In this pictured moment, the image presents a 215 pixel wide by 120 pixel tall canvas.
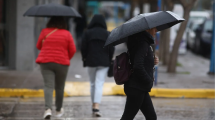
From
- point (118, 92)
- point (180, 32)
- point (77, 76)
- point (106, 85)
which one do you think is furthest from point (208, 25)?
point (118, 92)

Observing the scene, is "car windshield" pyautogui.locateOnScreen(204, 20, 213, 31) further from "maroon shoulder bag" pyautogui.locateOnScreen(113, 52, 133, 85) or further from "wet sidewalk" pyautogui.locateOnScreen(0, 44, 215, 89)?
"maroon shoulder bag" pyautogui.locateOnScreen(113, 52, 133, 85)

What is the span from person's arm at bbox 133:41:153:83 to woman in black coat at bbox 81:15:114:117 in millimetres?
2284

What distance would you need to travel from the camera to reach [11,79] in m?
9.50

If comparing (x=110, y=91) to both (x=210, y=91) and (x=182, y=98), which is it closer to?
(x=182, y=98)

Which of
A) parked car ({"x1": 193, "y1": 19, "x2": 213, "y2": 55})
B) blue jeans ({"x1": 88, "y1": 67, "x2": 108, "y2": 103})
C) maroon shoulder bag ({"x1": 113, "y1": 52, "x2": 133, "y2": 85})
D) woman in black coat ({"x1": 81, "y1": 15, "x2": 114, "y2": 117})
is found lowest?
parked car ({"x1": 193, "y1": 19, "x2": 213, "y2": 55})

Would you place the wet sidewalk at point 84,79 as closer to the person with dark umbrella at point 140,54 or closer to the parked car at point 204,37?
the person with dark umbrella at point 140,54

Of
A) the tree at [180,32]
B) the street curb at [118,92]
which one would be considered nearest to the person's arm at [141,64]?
the street curb at [118,92]

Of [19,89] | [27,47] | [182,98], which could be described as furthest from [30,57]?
[182,98]

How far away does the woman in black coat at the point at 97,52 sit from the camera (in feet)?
21.6

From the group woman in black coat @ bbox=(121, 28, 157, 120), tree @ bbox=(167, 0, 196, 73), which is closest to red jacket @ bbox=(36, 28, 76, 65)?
woman in black coat @ bbox=(121, 28, 157, 120)

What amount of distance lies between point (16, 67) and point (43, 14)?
5106mm

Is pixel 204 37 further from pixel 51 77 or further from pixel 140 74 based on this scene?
pixel 140 74

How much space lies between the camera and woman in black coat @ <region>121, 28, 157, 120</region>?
4289 mm

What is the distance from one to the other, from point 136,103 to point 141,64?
0.47 m
